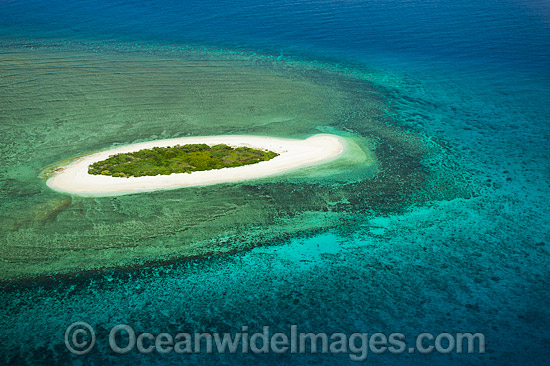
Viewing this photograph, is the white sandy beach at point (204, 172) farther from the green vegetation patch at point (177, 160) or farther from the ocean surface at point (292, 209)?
the ocean surface at point (292, 209)

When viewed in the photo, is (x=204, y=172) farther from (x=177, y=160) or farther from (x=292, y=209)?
(x=292, y=209)

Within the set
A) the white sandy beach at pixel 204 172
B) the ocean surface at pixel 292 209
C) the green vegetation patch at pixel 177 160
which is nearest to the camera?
the ocean surface at pixel 292 209

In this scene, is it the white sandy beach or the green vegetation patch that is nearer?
the white sandy beach

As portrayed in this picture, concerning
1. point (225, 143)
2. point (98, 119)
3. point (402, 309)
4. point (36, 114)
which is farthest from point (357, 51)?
point (402, 309)

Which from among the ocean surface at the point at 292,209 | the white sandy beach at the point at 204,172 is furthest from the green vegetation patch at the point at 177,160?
the ocean surface at the point at 292,209

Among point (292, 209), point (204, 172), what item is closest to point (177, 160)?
point (204, 172)

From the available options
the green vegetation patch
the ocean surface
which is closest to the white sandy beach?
the green vegetation patch

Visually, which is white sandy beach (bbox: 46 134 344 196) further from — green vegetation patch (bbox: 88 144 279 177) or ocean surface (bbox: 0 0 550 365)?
ocean surface (bbox: 0 0 550 365)
